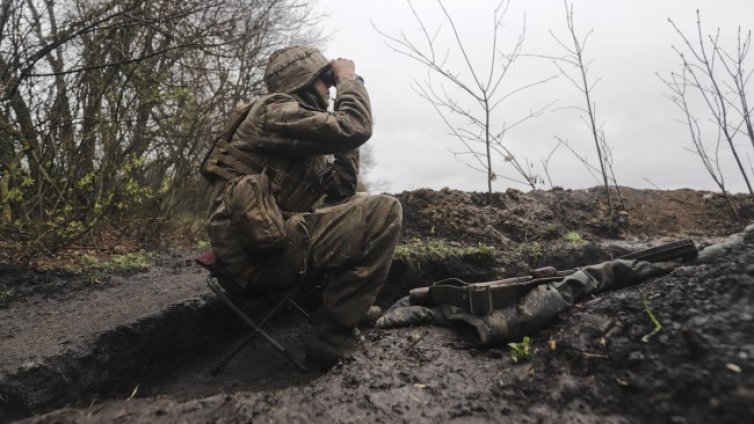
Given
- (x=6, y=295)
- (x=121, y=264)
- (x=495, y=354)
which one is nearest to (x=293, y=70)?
(x=495, y=354)

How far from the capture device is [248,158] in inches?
102

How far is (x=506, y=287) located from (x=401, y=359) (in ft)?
2.03

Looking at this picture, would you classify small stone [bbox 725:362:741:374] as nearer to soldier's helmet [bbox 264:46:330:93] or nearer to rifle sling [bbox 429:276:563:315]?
rifle sling [bbox 429:276:563:315]

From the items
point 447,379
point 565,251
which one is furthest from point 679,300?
point 565,251

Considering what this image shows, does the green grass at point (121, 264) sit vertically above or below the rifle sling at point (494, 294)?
above

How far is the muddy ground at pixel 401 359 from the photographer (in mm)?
1412

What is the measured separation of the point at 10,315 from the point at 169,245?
4676mm

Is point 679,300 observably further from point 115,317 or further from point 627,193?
point 627,193

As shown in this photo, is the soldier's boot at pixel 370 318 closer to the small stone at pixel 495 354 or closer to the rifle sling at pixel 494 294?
the rifle sling at pixel 494 294

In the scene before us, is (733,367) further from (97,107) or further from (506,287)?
(97,107)

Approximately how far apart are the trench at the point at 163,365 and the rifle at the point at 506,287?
87 centimetres

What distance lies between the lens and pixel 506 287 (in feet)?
7.27

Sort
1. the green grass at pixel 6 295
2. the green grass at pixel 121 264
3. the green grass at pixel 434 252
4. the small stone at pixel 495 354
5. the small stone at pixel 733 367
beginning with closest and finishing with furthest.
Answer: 1. the small stone at pixel 733 367
2. the small stone at pixel 495 354
3. the green grass at pixel 6 295
4. the green grass at pixel 434 252
5. the green grass at pixel 121 264

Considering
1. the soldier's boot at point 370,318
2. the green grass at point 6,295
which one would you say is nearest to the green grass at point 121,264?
the green grass at point 6,295
